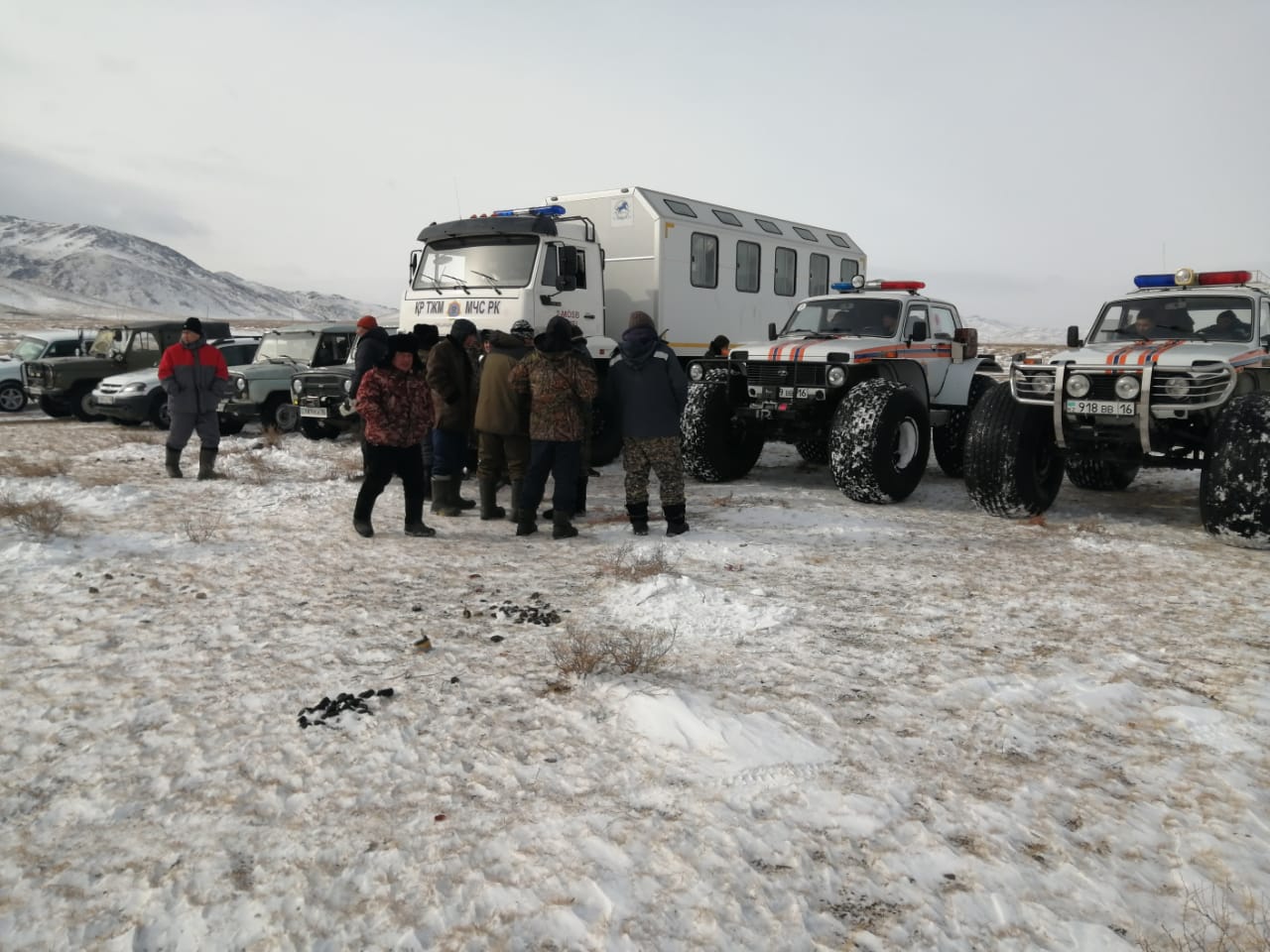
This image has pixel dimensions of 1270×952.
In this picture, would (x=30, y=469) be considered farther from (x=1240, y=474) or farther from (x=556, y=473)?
(x=1240, y=474)

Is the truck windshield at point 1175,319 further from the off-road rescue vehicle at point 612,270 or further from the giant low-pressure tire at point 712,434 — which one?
the off-road rescue vehicle at point 612,270

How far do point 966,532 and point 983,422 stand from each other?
3.55ft

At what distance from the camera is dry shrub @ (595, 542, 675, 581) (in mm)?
5520

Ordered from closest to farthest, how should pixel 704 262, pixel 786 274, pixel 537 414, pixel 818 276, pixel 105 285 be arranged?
1. pixel 537 414
2. pixel 704 262
3. pixel 786 274
4. pixel 818 276
5. pixel 105 285

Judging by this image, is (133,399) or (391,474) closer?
(391,474)

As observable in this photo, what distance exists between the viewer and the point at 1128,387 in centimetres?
669

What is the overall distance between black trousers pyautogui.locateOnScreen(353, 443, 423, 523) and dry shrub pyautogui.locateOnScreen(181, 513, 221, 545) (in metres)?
1.12

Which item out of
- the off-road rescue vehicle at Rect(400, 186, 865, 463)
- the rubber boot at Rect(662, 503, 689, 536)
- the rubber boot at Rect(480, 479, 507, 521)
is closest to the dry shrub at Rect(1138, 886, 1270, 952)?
the rubber boot at Rect(662, 503, 689, 536)

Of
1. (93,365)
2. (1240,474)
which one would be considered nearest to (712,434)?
(1240,474)

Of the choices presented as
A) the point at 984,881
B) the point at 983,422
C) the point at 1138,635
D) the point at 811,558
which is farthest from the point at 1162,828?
the point at 983,422

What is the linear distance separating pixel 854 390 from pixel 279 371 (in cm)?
937

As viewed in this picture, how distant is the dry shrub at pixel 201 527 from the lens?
632 cm

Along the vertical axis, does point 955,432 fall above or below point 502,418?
below

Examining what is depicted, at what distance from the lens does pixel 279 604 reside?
4.85m
